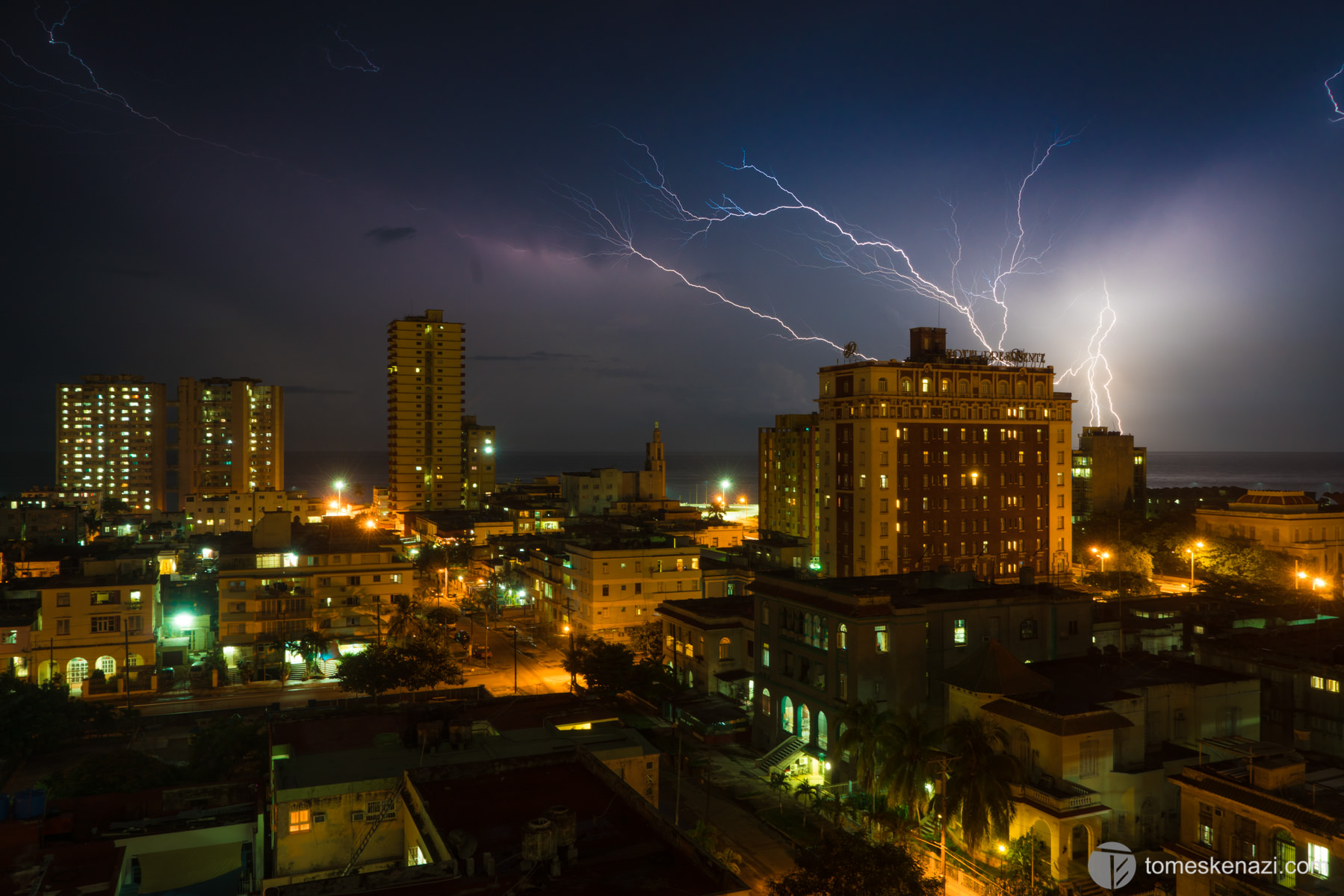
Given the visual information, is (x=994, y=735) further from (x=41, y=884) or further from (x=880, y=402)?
(x=880, y=402)

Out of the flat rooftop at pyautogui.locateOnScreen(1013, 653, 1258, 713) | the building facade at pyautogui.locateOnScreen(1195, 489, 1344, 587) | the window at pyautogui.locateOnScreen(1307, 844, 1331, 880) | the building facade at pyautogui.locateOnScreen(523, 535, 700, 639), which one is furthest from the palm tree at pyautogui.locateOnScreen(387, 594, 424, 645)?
the building facade at pyautogui.locateOnScreen(1195, 489, 1344, 587)

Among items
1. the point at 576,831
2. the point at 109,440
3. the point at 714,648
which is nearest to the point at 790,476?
the point at 714,648

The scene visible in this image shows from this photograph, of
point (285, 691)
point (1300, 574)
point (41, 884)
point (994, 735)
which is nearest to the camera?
point (41, 884)

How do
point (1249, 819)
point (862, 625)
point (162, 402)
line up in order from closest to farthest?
point (1249, 819), point (862, 625), point (162, 402)

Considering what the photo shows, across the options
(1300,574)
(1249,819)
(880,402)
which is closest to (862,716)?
(1249,819)

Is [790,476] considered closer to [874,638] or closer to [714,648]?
[714,648]

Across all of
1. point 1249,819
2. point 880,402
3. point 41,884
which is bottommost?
point 1249,819

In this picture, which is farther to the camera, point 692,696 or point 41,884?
point 692,696
